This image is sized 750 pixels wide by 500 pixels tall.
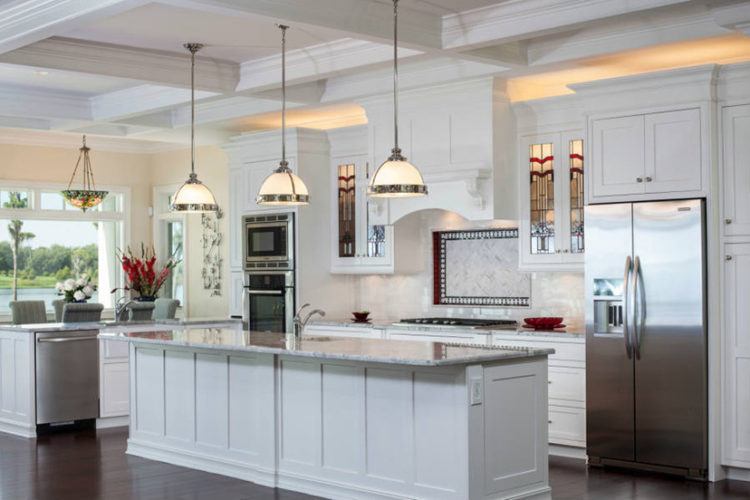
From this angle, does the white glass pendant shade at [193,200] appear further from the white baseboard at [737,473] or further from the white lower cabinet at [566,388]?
the white baseboard at [737,473]

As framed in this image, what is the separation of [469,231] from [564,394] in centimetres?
197

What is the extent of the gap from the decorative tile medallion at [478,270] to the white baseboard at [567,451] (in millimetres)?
1343

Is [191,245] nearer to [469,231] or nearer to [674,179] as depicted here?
[469,231]

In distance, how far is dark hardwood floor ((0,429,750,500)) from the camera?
630 centimetres

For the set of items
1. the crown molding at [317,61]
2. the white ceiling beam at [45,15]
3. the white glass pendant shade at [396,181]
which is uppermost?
the crown molding at [317,61]

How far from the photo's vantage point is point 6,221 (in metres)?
11.9

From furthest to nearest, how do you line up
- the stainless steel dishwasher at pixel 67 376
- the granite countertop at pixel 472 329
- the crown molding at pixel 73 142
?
the crown molding at pixel 73 142 < the stainless steel dishwasher at pixel 67 376 < the granite countertop at pixel 472 329

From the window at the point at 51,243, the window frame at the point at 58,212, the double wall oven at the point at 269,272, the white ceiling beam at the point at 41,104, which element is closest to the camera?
the white ceiling beam at the point at 41,104

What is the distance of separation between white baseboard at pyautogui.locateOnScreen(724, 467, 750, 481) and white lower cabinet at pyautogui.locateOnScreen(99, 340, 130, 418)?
523 cm

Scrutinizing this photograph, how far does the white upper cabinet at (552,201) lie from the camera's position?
778cm

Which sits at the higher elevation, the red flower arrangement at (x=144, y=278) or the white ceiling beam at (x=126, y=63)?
the white ceiling beam at (x=126, y=63)

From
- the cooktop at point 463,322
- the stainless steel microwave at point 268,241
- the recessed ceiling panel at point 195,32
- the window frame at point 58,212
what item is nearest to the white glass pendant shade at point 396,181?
the recessed ceiling panel at point 195,32

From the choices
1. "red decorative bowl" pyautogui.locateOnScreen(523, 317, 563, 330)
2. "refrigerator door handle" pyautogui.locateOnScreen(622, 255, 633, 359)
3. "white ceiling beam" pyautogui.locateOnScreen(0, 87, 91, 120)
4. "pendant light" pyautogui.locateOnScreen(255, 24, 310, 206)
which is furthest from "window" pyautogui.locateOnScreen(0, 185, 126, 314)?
"refrigerator door handle" pyautogui.locateOnScreen(622, 255, 633, 359)

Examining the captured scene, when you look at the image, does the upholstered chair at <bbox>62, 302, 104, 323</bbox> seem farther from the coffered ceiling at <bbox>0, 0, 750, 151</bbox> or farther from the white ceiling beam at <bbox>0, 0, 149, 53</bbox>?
the white ceiling beam at <bbox>0, 0, 149, 53</bbox>
